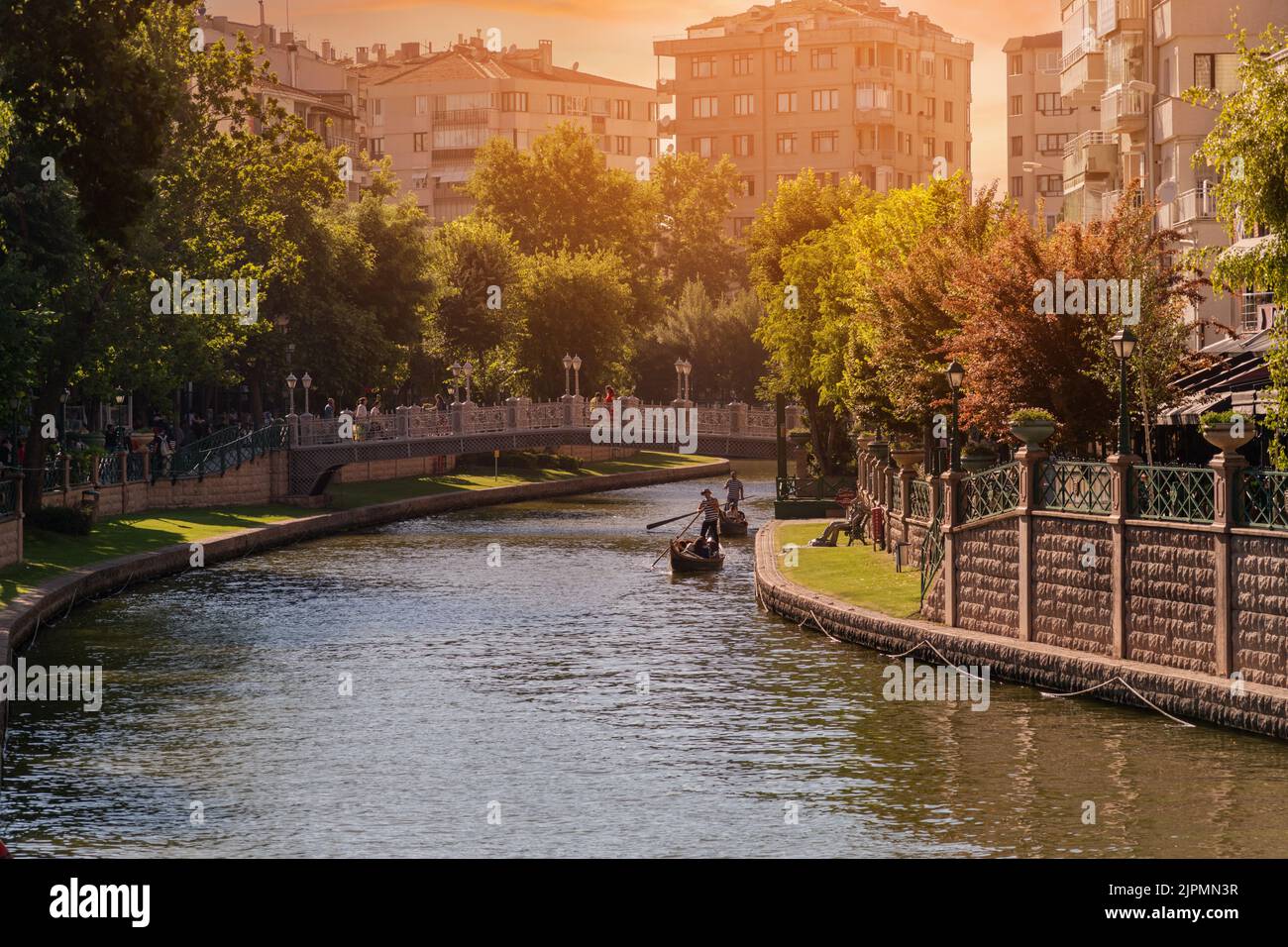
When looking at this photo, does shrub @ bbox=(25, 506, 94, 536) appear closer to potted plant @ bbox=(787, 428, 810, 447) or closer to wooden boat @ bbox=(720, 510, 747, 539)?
wooden boat @ bbox=(720, 510, 747, 539)

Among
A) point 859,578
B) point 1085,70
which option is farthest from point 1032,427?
point 1085,70

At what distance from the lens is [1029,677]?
1222 inches

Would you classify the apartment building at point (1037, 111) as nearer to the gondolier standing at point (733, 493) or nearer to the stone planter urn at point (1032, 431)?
the gondolier standing at point (733, 493)

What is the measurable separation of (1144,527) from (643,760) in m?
8.20

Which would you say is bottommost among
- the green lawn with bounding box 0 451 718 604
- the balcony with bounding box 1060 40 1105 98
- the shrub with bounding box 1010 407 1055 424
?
the green lawn with bounding box 0 451 718 604

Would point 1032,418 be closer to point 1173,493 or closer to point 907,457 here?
point 1173,493

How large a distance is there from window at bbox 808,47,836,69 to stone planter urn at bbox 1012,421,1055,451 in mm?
123736

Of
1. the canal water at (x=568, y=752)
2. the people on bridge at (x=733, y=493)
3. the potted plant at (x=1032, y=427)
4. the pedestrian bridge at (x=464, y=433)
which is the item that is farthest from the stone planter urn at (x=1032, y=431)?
the pedestrian bridge at (x=464, y=433)

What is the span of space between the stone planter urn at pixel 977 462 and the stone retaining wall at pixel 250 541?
1682 centimetres

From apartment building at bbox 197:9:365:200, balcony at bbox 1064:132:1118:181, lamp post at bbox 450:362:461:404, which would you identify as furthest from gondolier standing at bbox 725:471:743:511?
apartment building at bbox 197:9:365:200

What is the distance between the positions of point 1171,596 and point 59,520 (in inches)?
1141

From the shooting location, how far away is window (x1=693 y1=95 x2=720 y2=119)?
157 metres

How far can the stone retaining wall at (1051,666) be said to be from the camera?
86.8ft

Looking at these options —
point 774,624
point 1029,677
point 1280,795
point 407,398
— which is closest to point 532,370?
point 407,398
